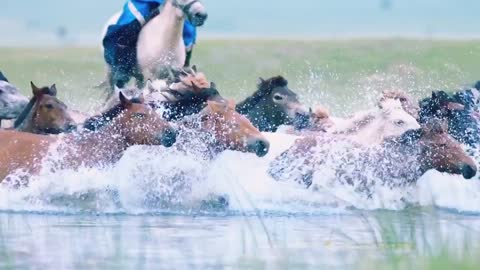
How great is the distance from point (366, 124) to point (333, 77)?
10.3 meters

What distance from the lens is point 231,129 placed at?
10.6 meters

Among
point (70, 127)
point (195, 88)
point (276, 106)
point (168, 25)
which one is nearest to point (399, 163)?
point (195, 88)

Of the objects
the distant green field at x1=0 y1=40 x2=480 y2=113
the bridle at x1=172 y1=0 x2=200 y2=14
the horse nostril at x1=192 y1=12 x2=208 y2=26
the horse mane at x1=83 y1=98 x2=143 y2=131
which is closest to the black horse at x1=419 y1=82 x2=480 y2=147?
the horse nostril at x1=192 y1=12 x2=208 y2=26

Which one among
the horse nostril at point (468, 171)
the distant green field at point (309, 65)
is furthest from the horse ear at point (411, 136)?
the distant green field at point (309, 65)

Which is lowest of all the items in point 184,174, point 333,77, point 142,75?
point 184,174

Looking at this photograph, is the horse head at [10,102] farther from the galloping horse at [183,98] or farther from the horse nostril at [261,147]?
the horse nostril at [261,147]

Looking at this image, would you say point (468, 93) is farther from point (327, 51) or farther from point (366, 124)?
point (327, 51)

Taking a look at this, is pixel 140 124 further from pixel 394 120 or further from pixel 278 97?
pixel 278 97

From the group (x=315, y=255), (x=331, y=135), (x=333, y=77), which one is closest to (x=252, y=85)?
(x=333, y=77)

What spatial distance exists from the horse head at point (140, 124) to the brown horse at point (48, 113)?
467mm

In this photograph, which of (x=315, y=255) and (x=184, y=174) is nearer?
(x=315, y=255)

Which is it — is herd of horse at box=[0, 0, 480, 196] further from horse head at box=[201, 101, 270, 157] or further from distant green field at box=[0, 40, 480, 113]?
distant green field at box=[0, 40, 480, 113]

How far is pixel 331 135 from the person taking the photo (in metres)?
11.4

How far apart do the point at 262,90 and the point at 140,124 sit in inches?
87.7
